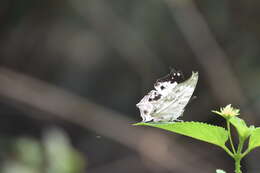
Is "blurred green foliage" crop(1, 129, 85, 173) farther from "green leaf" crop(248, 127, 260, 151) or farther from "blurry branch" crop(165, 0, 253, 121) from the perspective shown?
"green leaf" crop(248, 127, 260, 151)

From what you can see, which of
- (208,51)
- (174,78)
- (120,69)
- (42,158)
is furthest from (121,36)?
(174,78)

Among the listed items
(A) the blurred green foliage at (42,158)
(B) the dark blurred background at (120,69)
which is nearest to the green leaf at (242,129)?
(A) the blurred green foliage at (42,158)

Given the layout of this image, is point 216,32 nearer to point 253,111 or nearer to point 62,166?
point 253,111

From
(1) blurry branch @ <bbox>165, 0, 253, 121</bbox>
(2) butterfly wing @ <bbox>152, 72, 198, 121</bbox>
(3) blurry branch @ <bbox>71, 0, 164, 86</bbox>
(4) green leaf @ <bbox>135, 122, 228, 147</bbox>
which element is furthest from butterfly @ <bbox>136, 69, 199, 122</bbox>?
(3) blurry branch @ <bbox>71, 0, 164, 86</bbox>

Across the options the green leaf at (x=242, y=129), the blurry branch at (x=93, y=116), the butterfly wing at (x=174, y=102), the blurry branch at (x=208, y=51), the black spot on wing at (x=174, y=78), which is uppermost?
the blurry branch at (x=208, y=51)

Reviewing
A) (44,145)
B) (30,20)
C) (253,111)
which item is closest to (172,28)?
(253,111)

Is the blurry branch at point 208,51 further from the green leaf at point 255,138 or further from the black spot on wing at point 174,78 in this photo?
the green leaf at point 255,138

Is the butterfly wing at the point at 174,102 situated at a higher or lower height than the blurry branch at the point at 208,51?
lower

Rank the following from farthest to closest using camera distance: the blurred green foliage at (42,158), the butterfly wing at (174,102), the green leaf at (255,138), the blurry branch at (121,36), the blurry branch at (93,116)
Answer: the blurry branch at (121,36) < the blurry branch at (93,116) < the blurred green foliage at (42,158) < the butterfly wing at (174,102) < the green leaf at (255,138)

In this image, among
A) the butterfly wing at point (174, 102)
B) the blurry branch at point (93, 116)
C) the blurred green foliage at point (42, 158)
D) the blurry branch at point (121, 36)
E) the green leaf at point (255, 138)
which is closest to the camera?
the green leaf at point (255, 138)
